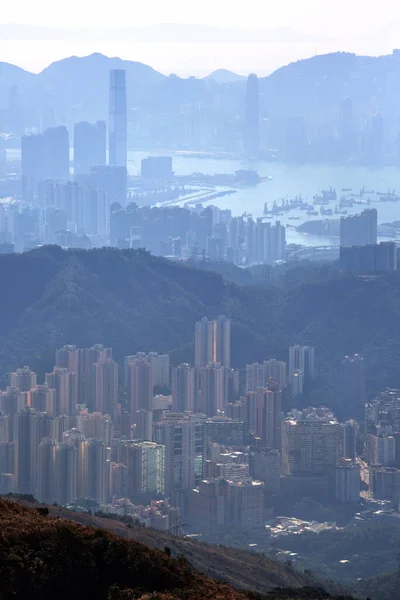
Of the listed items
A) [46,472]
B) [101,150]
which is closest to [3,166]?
[101,150]

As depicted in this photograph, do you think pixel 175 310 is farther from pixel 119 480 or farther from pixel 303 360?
pixel 119 480

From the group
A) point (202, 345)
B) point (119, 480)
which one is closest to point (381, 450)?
point (119, 480)

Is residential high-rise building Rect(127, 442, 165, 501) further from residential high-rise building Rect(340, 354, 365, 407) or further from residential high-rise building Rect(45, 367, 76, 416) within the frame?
residential high-rise building Rect(340, 354, 365, 407)

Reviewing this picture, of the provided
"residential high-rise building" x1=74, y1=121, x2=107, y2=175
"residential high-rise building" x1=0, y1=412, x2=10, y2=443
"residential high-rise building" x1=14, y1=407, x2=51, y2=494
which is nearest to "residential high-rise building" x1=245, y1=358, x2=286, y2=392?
"residential high-rise building" x1=0, y1=412, x2=10, y2=443

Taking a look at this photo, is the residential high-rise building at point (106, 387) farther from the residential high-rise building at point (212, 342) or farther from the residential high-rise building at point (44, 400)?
the residential high-rise building at point (212, 342)

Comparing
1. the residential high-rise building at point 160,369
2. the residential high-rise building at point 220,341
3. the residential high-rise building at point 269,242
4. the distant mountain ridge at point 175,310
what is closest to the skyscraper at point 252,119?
the residential high-rise building at point 269,242

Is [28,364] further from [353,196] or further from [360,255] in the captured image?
[353,196]
